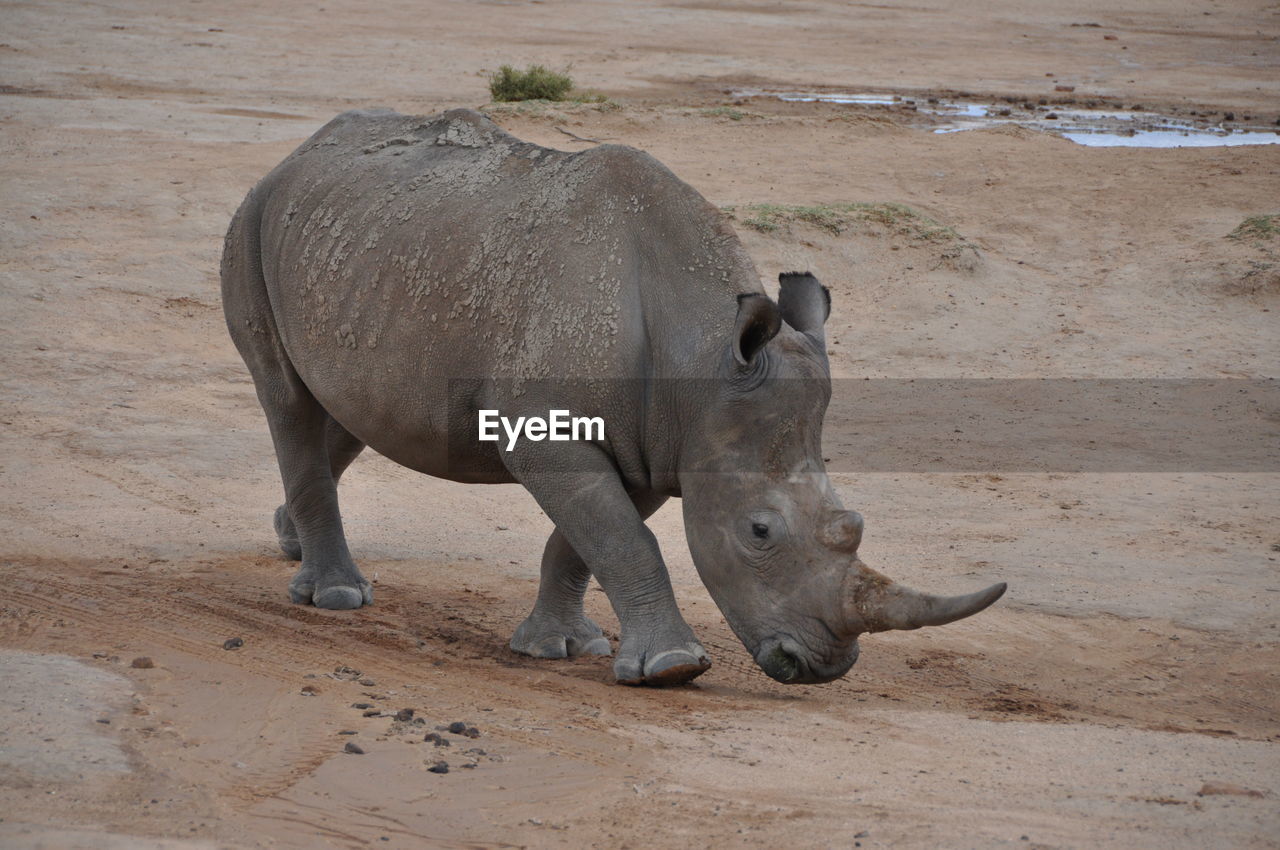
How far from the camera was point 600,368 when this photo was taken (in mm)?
5957

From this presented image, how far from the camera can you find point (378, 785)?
4.64 metres

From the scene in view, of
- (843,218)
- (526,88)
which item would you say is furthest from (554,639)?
(526,88)

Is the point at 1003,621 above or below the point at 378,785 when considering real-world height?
below

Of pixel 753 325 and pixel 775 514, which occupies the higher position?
pixel 753 325

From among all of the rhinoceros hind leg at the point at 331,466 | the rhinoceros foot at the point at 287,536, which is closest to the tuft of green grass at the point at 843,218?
the rhinoceros hind leg at the point at 331,466

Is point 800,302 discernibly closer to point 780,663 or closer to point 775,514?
point 775,514

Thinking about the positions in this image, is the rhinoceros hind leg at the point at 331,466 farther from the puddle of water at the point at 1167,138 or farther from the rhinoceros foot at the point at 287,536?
the puddle of water at the point at 1167,138

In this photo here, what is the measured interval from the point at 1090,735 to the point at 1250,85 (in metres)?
25.2

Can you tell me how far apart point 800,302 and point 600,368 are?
0.87 meters

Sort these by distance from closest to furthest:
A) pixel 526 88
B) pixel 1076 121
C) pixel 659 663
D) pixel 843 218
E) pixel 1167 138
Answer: pixel 659 663 → pixel 843 218 → pixel 526 88 → pixel 1167 138 → pixel 1076 121

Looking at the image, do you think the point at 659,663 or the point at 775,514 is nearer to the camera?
the point at 775,514

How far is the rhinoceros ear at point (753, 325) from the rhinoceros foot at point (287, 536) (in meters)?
3.35

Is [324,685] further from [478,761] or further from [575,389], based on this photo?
[575,389]

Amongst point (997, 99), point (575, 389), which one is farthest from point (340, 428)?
point (997, 99)
